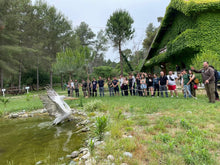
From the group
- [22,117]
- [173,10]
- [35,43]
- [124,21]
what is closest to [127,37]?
[124,21]

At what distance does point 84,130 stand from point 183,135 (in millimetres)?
2867

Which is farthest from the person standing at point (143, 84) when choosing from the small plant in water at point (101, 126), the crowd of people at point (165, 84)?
the small plant in water at point (101, 126)

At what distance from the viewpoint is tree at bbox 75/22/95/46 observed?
39.5 m

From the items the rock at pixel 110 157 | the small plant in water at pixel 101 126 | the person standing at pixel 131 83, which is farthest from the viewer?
the person standing at pixel 131 83

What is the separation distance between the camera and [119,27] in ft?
69.2

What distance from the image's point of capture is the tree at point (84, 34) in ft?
130

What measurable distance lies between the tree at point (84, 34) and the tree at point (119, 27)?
64.2 feet

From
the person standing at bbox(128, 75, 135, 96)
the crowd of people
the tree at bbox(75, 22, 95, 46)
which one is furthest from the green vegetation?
the tree at bbox(75, 22, 95, 46)

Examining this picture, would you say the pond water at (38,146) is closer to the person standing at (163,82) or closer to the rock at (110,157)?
the rock at (110,157)

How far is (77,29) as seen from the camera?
39.6 metres

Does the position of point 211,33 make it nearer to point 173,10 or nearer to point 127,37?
point 173,10

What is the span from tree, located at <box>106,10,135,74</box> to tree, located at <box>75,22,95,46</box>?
19.6m

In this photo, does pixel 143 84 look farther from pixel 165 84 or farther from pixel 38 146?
pixel 38 146

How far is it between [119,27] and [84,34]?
71.8 feet
